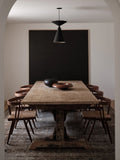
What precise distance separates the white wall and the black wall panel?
8.1 inches

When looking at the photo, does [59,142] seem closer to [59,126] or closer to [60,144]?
[60,144]

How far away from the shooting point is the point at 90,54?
27.9 ft

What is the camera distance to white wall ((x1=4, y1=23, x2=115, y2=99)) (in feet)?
27.7

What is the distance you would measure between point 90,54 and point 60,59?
0.99 m

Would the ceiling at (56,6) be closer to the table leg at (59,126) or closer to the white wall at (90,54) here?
the white wall at (90,54)

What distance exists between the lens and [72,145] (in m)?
4.05

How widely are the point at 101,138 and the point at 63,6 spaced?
294cm

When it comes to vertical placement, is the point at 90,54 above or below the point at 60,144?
above

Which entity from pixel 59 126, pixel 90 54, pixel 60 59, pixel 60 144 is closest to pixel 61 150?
pixel 60 144

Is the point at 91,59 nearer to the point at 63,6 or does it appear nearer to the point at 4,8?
the point at 63,6

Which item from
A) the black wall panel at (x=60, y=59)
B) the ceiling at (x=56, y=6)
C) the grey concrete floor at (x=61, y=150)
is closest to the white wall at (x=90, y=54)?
the black wall panel at (x=60, y=59)

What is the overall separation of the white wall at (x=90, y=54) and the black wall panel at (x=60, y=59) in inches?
8.1

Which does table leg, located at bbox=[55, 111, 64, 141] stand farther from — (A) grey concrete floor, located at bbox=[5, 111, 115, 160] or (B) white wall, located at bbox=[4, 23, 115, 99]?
(B) white wall, located at bbox=[4, 23, 115, 99]

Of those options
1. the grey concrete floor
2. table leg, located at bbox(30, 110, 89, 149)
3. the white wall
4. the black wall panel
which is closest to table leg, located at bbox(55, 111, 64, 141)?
table leg, located at bbox(30, 110, 89, 149)
